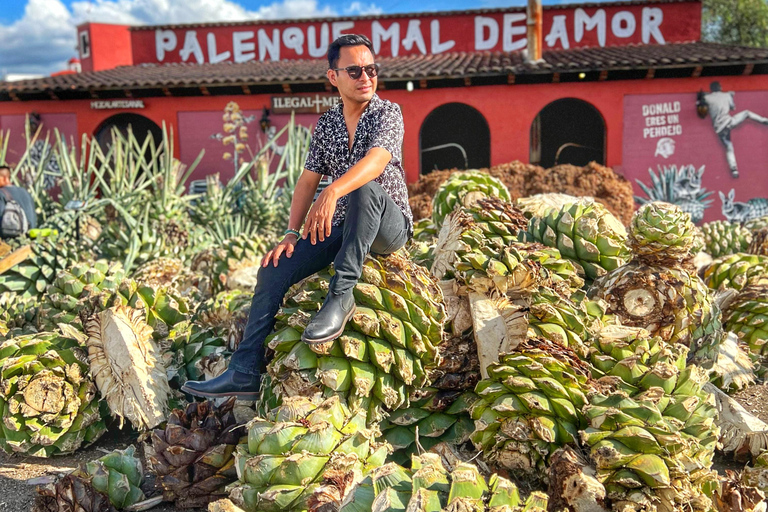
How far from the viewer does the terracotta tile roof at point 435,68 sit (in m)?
12.9

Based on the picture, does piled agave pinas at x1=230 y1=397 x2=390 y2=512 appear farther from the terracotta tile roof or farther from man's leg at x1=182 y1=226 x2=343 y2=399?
the terracotta tile roof

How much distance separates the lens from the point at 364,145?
3068 millimetres

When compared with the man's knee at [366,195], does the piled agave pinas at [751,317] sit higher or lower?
lower

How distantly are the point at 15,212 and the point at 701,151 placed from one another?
1248 centimetres

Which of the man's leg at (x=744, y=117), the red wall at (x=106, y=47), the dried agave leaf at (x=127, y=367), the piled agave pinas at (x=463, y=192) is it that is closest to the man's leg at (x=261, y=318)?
the dried agave leaf at (x=127, y=367)

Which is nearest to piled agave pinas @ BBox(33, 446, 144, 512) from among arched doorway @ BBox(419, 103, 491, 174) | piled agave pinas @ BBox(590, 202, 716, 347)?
piled agave pinas @ BBox(590, 202, 716, 347)

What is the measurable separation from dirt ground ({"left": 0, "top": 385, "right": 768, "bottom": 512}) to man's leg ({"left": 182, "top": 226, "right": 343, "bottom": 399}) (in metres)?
0.55

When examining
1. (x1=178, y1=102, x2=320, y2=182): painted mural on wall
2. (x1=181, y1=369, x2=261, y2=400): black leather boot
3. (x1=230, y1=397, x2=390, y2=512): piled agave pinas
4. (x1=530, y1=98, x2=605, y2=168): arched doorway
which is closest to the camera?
(x1=230, y1=397, x2=390, y2=512): piled agave pinas

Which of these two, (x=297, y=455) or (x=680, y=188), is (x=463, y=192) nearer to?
(x=297, y=455)

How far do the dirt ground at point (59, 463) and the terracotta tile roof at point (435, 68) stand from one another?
10.7m

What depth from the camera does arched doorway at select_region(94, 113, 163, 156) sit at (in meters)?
15.8

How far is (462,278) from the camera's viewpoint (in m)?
3.01

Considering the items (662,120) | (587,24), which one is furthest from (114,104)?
(662,120)

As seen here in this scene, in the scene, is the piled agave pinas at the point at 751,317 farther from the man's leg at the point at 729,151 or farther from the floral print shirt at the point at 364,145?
the man's leg at the point at 729,151
